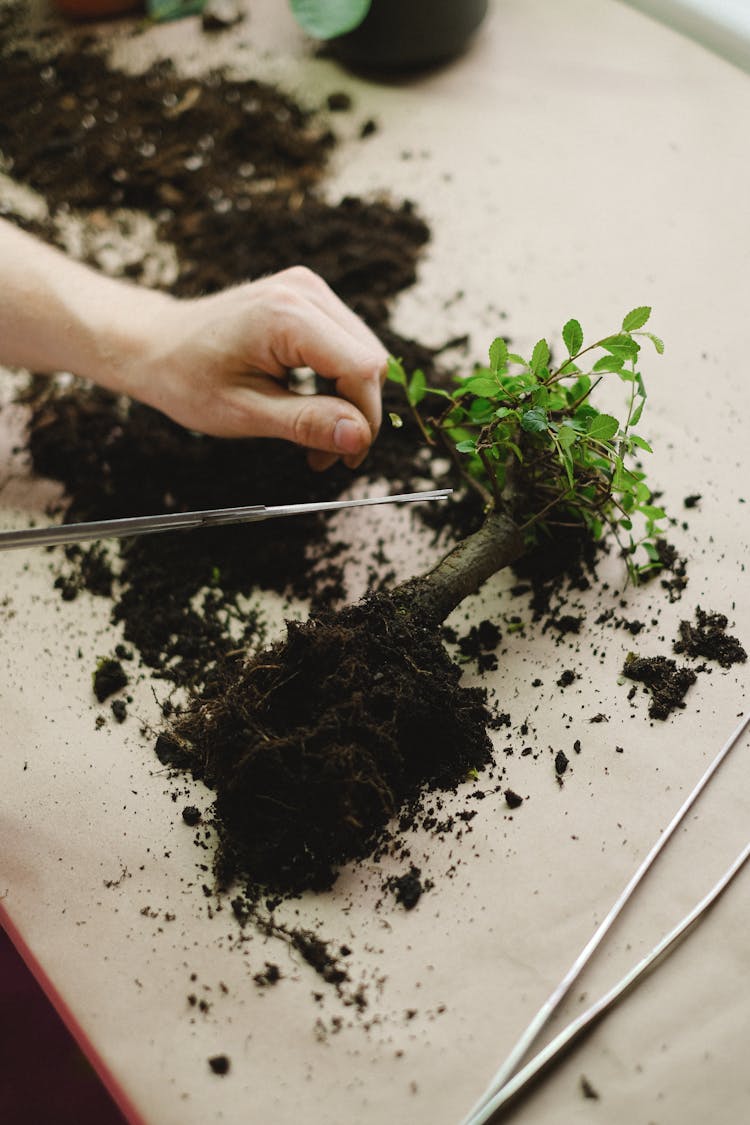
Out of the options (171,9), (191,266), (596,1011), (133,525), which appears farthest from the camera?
(171,9)

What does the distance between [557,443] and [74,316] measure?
713mm

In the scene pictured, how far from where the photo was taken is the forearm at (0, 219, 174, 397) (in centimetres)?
115

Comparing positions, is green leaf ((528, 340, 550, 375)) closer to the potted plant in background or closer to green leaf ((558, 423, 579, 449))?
green leaf ((558, 423, 579, 449))

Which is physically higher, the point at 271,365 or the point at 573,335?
the point at 573,335

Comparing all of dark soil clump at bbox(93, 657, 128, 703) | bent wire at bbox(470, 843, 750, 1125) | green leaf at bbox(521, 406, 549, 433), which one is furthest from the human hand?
bent wire at bbox(470, 843, 750, 1125)

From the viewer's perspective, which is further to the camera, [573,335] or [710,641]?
[710,641]

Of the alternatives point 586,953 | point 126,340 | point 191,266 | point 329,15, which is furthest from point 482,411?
point 329,15

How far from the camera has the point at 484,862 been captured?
0.91m

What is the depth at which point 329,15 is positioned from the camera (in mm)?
1595

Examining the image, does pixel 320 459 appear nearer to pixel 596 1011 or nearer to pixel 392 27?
pixel 596 1011

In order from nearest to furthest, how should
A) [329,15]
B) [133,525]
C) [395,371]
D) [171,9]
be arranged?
[133,525] → [395,371] → [329,15] → [171,9]

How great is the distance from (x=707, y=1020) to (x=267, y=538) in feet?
2.50

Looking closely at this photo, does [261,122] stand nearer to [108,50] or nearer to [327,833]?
[108,50]

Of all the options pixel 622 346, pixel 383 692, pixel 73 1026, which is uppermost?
pixel 622 346
